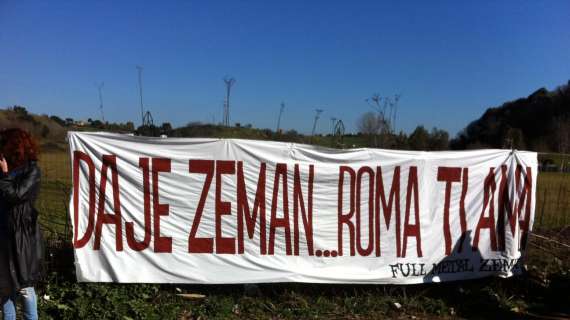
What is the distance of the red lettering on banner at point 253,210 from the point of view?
4.89 metres

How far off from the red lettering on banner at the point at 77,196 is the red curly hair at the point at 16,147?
1.10m

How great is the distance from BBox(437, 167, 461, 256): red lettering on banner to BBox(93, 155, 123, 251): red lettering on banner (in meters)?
3.94

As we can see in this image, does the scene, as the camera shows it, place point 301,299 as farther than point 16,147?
Yes

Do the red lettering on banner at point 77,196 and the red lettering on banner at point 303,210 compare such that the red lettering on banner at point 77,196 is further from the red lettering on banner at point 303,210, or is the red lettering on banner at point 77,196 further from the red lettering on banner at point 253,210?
the red lettering on banner at point 303,210

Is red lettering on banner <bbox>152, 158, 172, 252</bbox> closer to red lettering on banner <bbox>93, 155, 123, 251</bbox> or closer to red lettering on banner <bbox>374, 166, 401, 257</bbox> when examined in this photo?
red lettering on banner <bbox>93, 155, 123, 251</bbox>

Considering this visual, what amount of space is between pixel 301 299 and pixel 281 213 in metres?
1.03

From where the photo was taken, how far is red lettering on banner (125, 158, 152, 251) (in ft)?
15.4

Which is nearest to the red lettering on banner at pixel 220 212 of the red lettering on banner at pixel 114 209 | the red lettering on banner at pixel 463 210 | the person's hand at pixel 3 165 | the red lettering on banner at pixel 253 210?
the red lettering on banner at pixel 253 210

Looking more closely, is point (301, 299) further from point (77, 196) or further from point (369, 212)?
point (77, 196)

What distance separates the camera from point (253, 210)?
16.1ft

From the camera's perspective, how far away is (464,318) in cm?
486

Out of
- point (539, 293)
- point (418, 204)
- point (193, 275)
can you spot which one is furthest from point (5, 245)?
point (539, 293)

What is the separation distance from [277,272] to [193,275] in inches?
38.3

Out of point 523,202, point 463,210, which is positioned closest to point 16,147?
point 463,210
